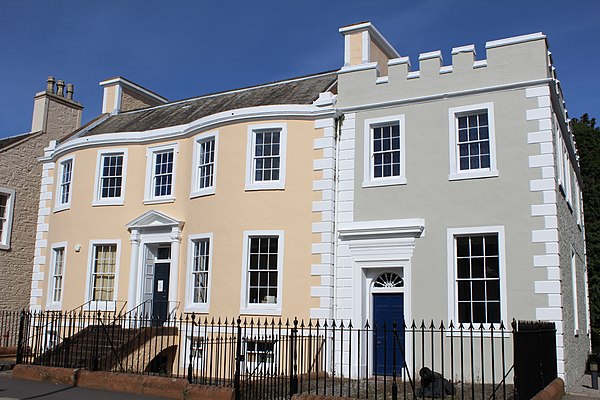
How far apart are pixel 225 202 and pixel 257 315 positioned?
133 inches

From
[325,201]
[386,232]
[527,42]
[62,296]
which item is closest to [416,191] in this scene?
[386,232]

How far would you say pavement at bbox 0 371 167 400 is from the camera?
12.9 metres

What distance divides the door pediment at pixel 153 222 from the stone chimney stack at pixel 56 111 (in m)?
7.66

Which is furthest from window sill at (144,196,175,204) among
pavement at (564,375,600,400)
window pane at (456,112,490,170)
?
pavement at (564,375,600,400)

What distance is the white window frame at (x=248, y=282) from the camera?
1739 centimetres

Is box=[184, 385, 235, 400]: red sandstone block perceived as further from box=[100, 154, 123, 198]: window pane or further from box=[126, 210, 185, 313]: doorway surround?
box=[100, 154, 123, 198]: window pane

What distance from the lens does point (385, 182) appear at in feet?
56.1

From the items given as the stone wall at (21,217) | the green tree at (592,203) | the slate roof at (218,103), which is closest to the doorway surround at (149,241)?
the slate roof at (218,103)

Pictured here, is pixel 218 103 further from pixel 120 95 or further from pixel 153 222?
pixel 120 95

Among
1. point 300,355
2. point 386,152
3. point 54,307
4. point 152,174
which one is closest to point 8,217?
point 54,307

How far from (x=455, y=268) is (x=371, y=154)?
393 cm

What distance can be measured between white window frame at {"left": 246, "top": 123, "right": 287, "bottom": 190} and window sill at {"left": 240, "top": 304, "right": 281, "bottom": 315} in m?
3.30

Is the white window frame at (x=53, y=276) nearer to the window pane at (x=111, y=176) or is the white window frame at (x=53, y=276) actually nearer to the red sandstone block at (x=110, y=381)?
the window pane at (x=111, y=176)

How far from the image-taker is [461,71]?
656 inches
